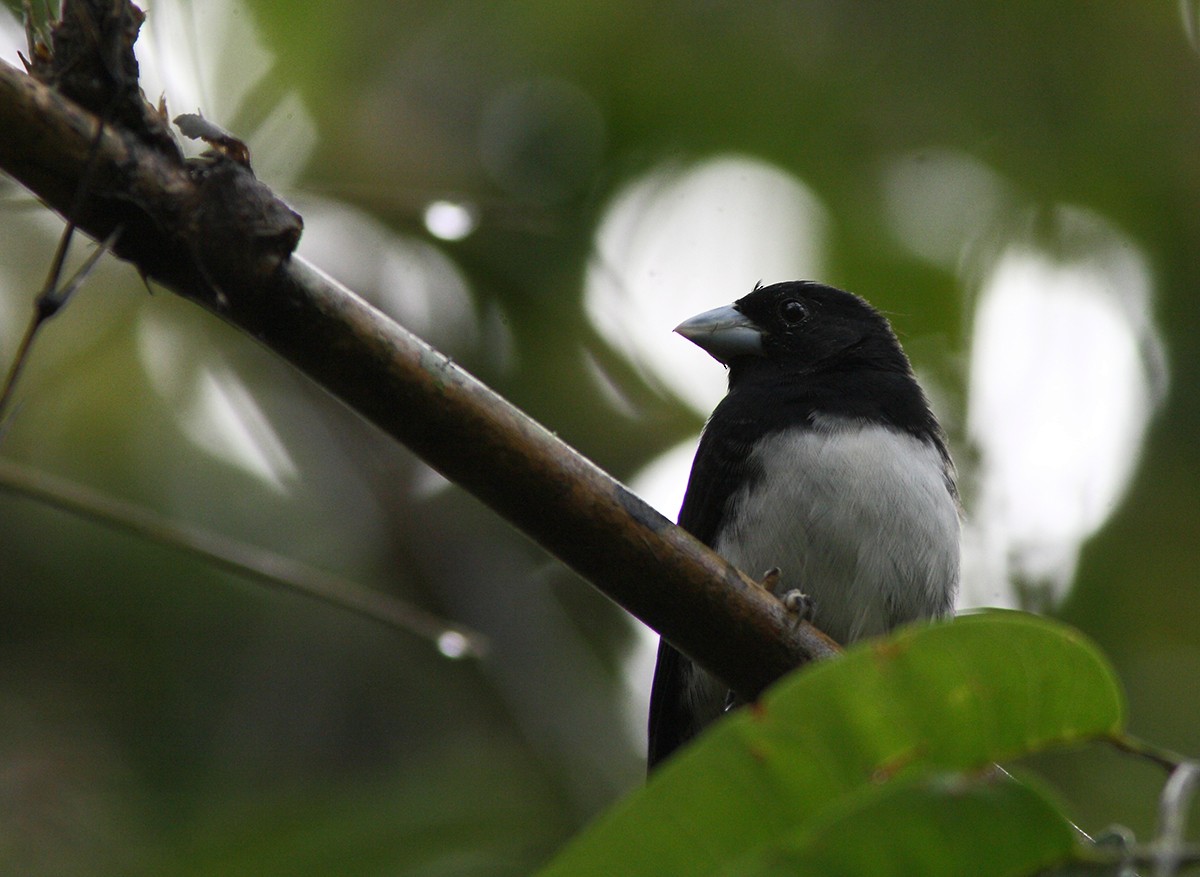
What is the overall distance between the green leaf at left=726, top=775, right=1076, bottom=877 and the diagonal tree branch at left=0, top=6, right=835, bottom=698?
802mm

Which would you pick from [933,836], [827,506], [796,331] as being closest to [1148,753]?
[933,836]

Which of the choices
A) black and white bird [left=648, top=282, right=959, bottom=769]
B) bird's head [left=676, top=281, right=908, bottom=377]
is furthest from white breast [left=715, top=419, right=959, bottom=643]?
bird's head [left=676, top=281, right=908, bottom=377]

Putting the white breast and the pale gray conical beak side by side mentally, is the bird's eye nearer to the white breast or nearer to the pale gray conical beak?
the pale gray conical beak

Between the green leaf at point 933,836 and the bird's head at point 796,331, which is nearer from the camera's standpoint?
the green leaf at point 933,836

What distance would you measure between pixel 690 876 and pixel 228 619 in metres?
4.00

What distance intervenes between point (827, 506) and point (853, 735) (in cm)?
211

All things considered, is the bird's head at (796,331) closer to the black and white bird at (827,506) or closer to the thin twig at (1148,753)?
the black and white bird at (827,506)

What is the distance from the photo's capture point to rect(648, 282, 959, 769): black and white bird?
3.19m

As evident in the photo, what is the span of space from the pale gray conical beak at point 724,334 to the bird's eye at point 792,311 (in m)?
0.09

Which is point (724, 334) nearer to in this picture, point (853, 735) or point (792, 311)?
point (792, 311)

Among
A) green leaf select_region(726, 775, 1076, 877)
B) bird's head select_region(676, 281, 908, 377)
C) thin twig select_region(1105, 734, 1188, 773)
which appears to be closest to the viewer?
green leaf select_region(726, 775, 1076, 877)

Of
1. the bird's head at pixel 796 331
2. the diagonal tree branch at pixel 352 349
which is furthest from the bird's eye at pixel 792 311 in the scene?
the diagonal tree branch at pixel 352 349

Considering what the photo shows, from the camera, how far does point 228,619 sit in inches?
189

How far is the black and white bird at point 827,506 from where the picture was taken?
3.19 meters
